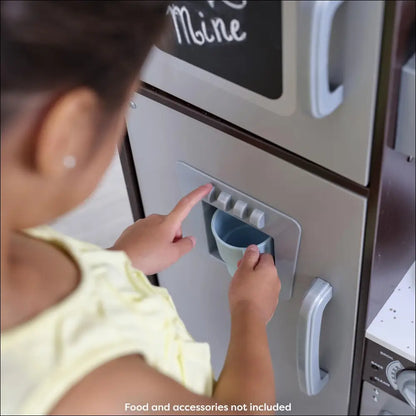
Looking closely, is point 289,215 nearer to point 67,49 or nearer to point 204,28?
point 204,28

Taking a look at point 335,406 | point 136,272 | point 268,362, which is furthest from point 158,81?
point 335,406

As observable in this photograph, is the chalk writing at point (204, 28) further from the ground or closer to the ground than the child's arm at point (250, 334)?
further from the ground

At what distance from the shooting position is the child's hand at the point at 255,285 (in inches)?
28.7

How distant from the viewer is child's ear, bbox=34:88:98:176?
0.43 metres

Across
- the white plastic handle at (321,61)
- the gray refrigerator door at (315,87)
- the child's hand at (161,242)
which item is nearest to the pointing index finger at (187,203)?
the child's hand at (161,242)

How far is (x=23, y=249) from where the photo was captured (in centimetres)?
58

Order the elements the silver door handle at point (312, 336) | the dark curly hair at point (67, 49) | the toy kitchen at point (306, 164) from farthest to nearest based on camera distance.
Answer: the silver door handle at point (312, 336), the toy kitchen at point (306, 164), the dark curly hair at point (67, 49)

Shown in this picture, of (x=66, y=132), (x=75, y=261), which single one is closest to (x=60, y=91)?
(x=66, y=132)

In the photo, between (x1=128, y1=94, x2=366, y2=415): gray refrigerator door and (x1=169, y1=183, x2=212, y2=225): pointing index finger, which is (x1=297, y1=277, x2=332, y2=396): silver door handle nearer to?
(x1=128, y1=94, x2=366, y2=415): gray refrigerator door

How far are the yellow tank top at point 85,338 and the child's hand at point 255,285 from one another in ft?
0.37

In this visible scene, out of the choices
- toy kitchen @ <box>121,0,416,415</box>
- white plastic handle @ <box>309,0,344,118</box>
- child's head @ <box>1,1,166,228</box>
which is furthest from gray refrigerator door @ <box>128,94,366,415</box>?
child's head @ <box>1,1,166,228</box>

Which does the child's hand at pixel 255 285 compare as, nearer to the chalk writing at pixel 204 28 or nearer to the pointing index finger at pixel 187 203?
the pointing index finger at pixel 187 203

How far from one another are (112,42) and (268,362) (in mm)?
369

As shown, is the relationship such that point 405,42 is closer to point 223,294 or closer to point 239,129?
point 239,129
